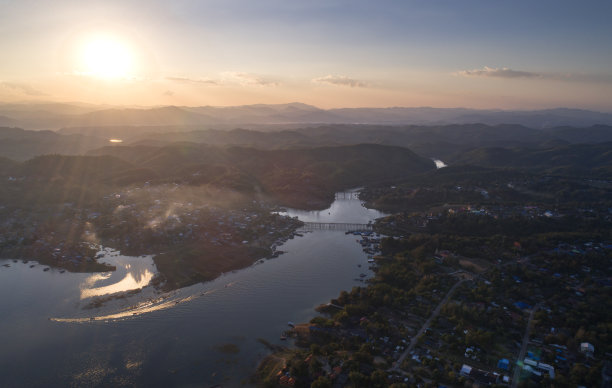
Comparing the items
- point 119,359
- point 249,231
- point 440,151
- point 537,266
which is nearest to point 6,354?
point 119,359

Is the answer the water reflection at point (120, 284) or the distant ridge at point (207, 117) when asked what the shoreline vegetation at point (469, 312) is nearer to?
the water reflection at point (120, 284)

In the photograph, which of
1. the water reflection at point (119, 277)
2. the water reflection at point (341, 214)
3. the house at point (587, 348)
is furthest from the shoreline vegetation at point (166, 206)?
the house at point (587, 348)

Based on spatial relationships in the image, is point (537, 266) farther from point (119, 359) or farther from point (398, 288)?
point (119, 359)

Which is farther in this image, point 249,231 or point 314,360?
point 249,231

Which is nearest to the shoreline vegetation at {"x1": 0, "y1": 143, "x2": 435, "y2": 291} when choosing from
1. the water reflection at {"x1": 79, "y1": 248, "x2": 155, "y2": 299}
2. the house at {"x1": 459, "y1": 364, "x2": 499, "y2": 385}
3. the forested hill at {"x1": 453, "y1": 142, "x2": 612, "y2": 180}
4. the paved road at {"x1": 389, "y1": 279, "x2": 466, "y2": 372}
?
the water reflection at {"x1": 79, "y1": 248, "x2": 155, "y2": 299}

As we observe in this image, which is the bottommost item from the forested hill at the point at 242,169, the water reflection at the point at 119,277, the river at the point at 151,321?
the river at the point at 151,321

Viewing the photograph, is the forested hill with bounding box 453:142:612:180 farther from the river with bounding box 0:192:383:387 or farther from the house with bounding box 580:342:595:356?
the river with bounding box 0:192:383:387
